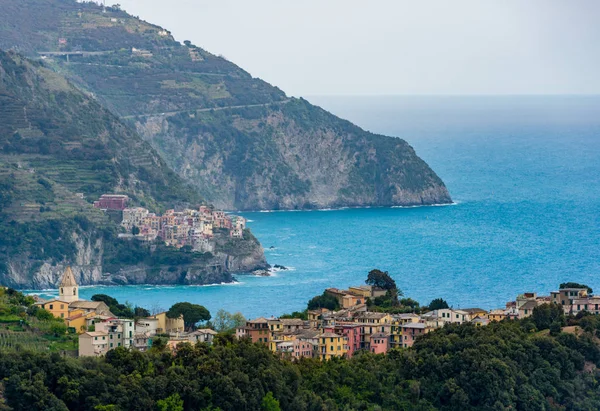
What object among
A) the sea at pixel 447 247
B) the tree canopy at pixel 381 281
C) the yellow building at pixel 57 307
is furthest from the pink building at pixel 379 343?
the sea at pixel 447 247

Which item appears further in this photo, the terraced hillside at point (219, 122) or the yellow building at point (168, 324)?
the terraced hillside at point (219, 122)

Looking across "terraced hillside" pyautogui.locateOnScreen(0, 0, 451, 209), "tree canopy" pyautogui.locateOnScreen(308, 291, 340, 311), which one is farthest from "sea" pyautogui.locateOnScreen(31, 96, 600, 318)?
"tree canopy" pyautogui.locateOnScreen(308, 291, 340, 311)

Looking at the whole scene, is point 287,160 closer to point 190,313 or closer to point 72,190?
point 72,190

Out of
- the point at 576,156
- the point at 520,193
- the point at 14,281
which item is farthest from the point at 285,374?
the point at 576,156

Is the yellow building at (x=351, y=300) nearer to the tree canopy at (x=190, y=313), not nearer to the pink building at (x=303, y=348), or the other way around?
the tree canopy at (x=190, y=313)

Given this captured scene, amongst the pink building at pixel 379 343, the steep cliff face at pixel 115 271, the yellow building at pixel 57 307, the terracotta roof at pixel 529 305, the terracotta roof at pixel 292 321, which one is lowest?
the steep cliff face at pixel 115 271
